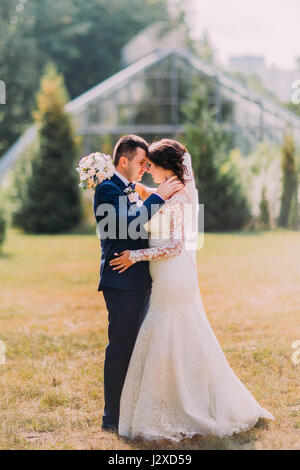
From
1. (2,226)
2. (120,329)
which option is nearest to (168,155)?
(120,329)

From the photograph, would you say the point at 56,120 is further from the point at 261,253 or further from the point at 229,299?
the point at 229,299

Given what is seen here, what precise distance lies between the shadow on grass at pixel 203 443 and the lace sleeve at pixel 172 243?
109cm

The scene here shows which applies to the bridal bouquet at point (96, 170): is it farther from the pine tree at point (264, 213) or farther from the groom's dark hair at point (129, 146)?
the pine tree at point (264, 213)

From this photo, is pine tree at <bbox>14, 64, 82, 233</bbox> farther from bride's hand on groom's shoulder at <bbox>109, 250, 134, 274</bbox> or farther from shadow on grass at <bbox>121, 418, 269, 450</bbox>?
shadow on grass at <bbox>121, 418, 269, 450</bbox>

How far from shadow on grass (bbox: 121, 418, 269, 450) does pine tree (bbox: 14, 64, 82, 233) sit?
13405 millimetres

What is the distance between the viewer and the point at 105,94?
2039 cm

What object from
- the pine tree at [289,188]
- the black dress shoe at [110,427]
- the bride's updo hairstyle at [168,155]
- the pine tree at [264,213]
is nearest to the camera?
the bride's updo hairstyle at [168,155]

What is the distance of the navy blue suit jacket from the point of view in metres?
3.62

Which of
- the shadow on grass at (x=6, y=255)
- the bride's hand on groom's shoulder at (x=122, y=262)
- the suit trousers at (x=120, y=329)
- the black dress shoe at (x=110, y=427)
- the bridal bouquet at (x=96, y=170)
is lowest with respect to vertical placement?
the black dress shoe at (x=110, y=427)

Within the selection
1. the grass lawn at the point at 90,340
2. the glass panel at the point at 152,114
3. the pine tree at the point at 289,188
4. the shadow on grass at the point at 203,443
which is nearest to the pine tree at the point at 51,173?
the grass lawn at the point at 90,340

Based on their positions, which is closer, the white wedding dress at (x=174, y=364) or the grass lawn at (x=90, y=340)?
the white wedding dress at (x=174, y=364)

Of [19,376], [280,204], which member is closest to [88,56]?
[280,204]

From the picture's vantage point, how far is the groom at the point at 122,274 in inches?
145
